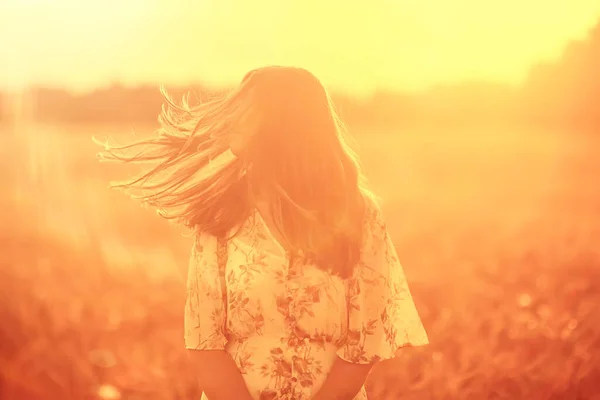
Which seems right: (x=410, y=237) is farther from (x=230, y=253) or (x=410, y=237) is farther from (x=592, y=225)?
(x=230, y=253)

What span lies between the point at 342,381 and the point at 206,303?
30cm

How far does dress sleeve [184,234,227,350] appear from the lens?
1.13m

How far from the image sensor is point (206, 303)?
1138 millimetres

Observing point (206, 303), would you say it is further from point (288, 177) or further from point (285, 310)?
point (288, 177)

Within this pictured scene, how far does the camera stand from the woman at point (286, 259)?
1.13m

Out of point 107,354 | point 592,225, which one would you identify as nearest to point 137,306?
point 107,354

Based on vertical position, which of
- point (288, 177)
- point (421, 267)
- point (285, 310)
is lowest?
point (421, 267)

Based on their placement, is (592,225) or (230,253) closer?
(230,253)

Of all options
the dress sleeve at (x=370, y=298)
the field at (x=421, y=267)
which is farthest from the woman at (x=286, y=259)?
the field at (x=421, y=267)

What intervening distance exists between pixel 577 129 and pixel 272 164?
70.4 inches

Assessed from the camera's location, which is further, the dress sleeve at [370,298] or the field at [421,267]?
the field at [421,267]

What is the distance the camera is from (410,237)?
2541mm

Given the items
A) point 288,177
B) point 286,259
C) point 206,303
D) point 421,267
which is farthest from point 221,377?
point 421,267

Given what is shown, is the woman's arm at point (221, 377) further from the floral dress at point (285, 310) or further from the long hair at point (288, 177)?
the long hair at point (288, 177)
